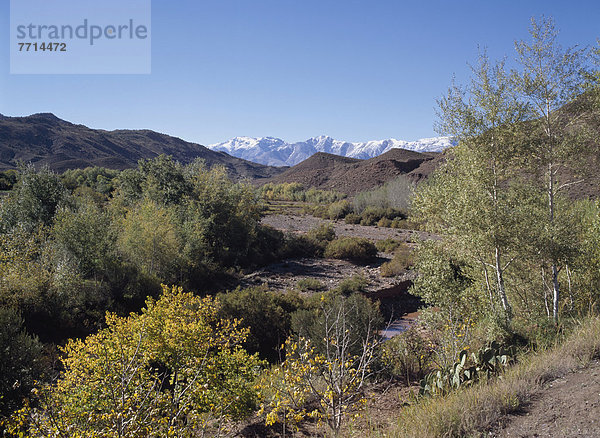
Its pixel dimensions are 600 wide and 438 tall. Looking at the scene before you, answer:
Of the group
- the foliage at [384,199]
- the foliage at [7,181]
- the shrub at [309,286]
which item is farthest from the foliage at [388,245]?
the foliage at [7,181]

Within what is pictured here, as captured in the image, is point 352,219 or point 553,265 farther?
point 352,219

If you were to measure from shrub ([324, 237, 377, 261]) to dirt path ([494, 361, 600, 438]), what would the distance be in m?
20.0

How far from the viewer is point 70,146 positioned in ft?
375

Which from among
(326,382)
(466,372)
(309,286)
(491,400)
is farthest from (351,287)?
(491,400)

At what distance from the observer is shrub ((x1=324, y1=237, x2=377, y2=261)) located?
82.4 ft

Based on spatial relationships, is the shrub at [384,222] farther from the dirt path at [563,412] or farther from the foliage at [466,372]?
the dirt path at [563,412]

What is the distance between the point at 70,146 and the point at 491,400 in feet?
441

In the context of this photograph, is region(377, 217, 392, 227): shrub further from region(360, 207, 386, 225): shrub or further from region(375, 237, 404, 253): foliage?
region(375, 237, 404, 253): foliage

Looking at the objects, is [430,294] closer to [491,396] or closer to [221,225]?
[491,396]

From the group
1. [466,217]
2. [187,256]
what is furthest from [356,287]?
[466,217]

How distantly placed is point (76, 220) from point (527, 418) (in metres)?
14.8

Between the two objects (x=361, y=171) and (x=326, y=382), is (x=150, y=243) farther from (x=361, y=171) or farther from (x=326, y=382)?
(x=361, y=171)

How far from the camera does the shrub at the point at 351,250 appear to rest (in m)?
25.1

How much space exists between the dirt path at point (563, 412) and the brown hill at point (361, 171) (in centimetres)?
7370
